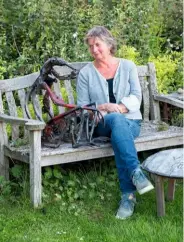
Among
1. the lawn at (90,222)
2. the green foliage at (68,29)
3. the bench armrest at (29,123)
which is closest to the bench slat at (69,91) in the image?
the green foliage at (68,29)

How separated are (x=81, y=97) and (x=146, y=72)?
3.25ft

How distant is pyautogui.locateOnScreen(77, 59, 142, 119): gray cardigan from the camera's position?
5.11 metres

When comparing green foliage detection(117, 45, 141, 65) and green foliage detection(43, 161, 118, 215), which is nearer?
green foliage detection(43, 161, 118, 215)

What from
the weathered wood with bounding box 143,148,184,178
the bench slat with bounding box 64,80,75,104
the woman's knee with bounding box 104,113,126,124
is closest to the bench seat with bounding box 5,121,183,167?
the woman's knee with bounding box 104,113,126,124

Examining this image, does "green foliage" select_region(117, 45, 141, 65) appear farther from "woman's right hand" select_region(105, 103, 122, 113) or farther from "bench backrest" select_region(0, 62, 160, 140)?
"woman's right hand" select_region(105, 103, 122, 113)

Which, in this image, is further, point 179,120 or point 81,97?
point 179,120

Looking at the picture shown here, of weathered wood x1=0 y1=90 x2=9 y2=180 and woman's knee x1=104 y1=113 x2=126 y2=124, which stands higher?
woman's knee x1=104 y1=113 x2=126 y2=124

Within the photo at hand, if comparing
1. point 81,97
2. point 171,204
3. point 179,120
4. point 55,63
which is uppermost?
point 55,63

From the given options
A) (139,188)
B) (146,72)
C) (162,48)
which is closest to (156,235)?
(139,188)

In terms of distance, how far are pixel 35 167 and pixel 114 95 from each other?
105cm

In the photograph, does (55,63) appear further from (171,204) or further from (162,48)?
(162,48)

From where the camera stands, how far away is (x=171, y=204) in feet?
15.4

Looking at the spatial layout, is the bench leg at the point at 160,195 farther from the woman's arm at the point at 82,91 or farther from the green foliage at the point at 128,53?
the green foliage at the point at 128,53

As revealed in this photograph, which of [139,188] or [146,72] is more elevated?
[146,72]
